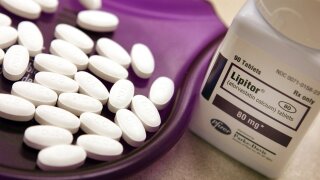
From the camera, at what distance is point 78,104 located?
45cm

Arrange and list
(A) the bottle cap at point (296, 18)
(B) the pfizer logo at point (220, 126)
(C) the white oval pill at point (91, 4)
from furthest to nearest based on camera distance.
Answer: (C) the white oval pill at point (91, 4)
(B) the pfizer logo at point (220, 126)
(A) the bottle cap at point (296, 18)

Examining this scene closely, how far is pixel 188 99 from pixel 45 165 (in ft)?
0.59

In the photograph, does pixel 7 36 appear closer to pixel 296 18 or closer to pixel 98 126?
pixel 98 126

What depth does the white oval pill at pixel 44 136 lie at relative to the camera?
40 cm

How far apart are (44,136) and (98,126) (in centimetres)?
5

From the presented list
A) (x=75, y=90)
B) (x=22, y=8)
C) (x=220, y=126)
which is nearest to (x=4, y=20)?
(x=22, y=8)

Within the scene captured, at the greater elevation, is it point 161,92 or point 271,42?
point 271,42

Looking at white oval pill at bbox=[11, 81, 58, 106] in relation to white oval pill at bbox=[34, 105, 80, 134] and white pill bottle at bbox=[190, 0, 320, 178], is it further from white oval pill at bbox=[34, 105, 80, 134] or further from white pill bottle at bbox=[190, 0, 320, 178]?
white pill bottle at bbox=[190, 0, 320, 178]

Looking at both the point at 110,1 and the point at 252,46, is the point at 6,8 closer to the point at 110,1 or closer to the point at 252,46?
the point at 110,1

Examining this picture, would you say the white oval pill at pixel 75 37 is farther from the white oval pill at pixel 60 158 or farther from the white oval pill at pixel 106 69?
the white oval pill at pixel 60 158

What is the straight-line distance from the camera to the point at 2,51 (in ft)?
1.57

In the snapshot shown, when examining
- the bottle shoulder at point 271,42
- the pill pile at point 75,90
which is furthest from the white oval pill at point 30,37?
the bottle shoulder at point 271,42

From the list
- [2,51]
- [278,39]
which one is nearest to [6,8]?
[2,51]

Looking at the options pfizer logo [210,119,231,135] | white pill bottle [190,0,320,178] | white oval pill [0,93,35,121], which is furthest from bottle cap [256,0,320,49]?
white oval pill [0,93,35,121]
